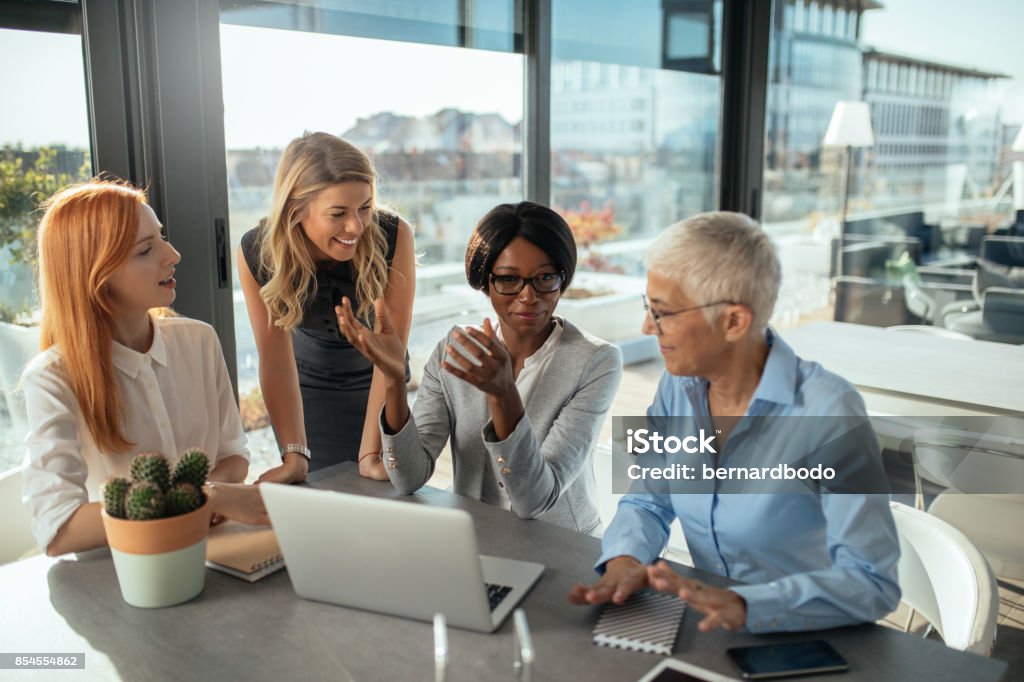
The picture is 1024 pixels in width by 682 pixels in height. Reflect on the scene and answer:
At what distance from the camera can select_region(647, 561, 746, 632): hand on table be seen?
4.11ft

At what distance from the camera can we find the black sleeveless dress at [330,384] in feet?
8.21

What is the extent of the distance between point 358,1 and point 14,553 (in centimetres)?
213

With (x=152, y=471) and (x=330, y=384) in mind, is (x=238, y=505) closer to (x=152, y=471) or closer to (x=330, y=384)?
(x=152, y=471)

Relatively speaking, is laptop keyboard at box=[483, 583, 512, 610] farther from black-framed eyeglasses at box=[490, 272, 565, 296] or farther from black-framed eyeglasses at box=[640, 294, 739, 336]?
black-framed eyeglasses at box=[490, 272, 565, 296]

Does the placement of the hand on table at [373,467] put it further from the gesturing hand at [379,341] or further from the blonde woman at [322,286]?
the gesturing hand at [379,341]

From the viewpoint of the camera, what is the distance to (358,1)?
320cm

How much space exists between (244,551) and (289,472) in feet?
1.31

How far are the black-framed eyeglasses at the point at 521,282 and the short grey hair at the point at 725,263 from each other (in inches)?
18.3

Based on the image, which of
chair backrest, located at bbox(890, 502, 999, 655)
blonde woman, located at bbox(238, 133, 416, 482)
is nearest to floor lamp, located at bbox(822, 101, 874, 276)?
blonde woman, located at bbox(238, 133, 416, 482)

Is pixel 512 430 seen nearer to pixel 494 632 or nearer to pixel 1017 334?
pixel 494 632

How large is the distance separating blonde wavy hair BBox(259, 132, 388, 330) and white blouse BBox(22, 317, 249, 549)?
1.16ft

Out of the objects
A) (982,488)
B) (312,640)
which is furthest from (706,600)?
(982,488)

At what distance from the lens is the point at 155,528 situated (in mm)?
1356

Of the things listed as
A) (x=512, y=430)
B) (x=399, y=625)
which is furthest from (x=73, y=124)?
(x=399, y=625)
